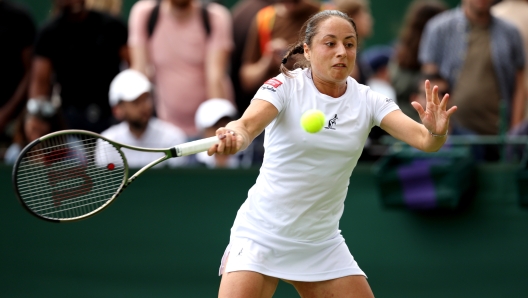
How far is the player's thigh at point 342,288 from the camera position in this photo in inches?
165

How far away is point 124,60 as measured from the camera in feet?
24.5

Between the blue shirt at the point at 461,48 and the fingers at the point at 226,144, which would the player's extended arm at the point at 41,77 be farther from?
the fingers at the point at 226,144

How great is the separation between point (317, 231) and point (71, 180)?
142 centimetres

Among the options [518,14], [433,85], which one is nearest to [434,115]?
[433,85]

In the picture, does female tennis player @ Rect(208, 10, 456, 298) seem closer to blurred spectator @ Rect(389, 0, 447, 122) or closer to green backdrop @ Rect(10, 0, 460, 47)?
blurred spectator @ Rect(389, 0, 447, 122)

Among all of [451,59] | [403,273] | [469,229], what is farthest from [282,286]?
[451,59]

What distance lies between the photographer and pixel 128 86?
22.2ft

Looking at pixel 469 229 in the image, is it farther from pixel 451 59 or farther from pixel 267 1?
pixel 267 1

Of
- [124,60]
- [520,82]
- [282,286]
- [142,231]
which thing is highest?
[124,60]

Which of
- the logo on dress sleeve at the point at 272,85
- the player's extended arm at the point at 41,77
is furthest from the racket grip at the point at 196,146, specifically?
the player's extended arm at the point at 41,77

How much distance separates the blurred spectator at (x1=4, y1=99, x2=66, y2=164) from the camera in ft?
22.7

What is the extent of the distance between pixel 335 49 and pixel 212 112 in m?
2.77

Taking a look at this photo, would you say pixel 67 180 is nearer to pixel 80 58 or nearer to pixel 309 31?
pixel 309 31

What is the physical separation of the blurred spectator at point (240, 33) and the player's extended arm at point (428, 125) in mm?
3313
